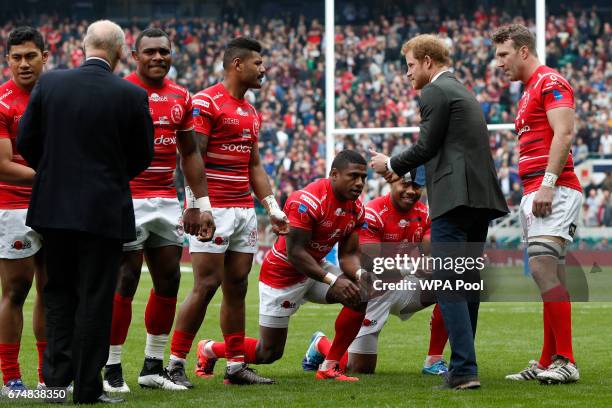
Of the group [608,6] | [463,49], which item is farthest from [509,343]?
[608,6]

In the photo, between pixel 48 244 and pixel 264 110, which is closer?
pixel 48 244

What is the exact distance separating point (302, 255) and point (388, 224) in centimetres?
114

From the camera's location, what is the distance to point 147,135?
5.77m

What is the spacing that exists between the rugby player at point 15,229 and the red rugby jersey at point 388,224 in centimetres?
253

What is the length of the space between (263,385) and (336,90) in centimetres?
821

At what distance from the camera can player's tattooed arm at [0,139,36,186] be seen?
6.12 m

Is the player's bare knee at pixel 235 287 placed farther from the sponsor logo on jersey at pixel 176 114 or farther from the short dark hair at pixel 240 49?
the short dark hair at pixel 240 49

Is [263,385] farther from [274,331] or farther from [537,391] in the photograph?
[537,391]

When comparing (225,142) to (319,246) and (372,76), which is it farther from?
(372,76)

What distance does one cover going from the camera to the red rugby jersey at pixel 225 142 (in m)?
6.99

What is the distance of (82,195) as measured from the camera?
5.56m

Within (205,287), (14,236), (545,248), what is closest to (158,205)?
(205,287)

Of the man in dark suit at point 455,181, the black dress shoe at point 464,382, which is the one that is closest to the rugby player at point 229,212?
the man in dark suit at point 455,181

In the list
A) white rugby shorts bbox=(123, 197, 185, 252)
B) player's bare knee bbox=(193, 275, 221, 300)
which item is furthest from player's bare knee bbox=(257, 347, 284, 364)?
white rugby shorts bbox=(123, 197, 185, 252)
